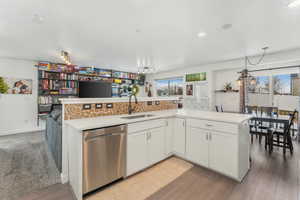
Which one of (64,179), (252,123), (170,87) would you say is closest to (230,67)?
(252,123)

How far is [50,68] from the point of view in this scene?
16.5ft

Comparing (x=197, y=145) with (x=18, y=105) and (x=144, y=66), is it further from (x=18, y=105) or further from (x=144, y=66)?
(x=18, y=105)

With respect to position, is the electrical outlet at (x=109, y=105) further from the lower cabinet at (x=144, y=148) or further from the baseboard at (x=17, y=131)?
the baseboard at (x=17, y=131)

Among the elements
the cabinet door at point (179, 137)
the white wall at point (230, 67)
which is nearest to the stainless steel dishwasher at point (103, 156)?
the cabinet door at point (179, 137)

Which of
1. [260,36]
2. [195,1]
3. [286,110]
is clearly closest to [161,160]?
[195,1]

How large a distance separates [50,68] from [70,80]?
2.51 ft

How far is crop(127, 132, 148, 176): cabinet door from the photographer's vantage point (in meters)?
2.08

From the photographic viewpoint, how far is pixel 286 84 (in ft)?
13.7

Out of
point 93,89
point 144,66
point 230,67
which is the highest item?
point 144,66

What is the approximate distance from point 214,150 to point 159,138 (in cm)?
96

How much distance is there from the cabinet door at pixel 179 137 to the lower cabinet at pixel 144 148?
32 centimetres

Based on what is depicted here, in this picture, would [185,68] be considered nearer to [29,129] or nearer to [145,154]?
[145,154]

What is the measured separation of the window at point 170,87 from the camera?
6937 mm

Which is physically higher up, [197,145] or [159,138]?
[159,138]
